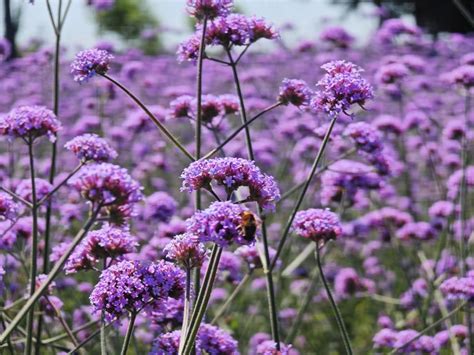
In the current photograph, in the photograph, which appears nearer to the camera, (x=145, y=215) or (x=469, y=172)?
(x=145, y=215)

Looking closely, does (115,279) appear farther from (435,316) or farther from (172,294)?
(435,316)

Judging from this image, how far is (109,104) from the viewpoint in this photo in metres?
8.50

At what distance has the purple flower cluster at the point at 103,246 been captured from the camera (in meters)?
2.28

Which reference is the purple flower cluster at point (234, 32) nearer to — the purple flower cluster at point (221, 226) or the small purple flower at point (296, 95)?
the small purple flower at point (296, 95)

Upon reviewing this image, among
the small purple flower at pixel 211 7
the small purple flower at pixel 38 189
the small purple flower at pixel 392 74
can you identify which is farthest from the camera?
the small purple flower at pixel 392 74

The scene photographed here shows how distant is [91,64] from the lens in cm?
244

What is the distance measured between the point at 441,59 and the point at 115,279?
10.1 metres

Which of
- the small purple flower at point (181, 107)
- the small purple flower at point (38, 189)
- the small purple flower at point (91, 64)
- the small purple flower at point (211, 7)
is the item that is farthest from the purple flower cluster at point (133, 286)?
the small purple flower at point (181, 107)

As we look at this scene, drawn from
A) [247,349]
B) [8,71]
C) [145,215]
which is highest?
[8,71]

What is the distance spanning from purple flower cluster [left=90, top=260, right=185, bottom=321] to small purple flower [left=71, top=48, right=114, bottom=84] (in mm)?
683

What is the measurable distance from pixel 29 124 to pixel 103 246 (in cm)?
44

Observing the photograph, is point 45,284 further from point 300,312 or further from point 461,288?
point 461,288

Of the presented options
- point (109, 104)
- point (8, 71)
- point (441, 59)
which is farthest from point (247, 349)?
point (441, 59)

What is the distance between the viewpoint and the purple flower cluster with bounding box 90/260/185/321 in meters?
2.03
